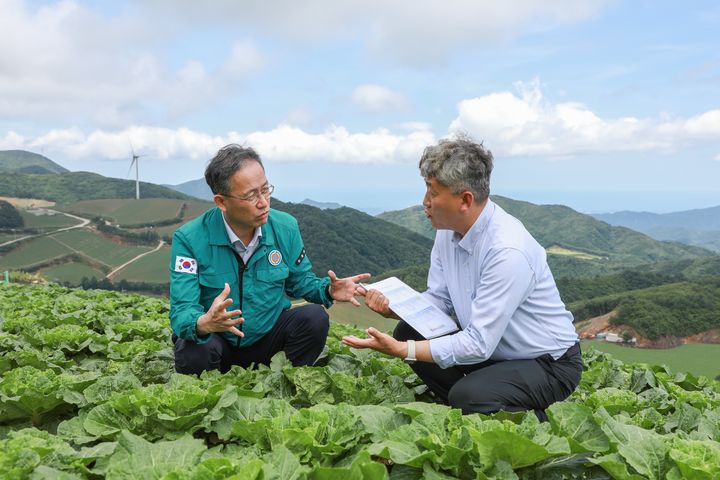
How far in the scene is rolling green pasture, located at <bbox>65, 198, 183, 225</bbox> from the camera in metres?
128

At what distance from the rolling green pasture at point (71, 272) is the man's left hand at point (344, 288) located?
9229 cm

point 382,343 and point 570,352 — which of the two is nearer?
point 382,343

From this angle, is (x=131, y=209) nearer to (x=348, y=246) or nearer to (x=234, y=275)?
(x=348, y=246)

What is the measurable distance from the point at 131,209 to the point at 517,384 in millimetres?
140467

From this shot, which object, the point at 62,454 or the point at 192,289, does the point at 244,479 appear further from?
the point at 192,289

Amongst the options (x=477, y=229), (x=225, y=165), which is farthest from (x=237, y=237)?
(x=477, y=229)

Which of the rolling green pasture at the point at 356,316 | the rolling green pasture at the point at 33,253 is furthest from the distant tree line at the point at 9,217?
the rolling green pasture at the point at 356,316

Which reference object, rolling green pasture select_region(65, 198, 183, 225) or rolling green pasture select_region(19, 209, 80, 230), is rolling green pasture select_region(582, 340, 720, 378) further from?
rolling green pasture select_region(19, 209, 80, 230)

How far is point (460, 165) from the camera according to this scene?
4.02 m

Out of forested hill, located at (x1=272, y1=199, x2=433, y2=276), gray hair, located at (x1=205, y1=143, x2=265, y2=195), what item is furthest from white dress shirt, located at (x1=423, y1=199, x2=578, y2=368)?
forested hill, located at (x1=272, y1=199, x2=433, y2=276)

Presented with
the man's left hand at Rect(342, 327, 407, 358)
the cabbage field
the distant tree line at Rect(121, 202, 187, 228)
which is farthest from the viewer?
the distant tree line at Rect(121, 202, 187, 228)

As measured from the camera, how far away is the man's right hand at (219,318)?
14.2ft

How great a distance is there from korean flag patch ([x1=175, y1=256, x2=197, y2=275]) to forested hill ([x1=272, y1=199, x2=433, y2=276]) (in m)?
103

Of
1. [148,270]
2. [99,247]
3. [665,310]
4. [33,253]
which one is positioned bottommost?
[148,270]
